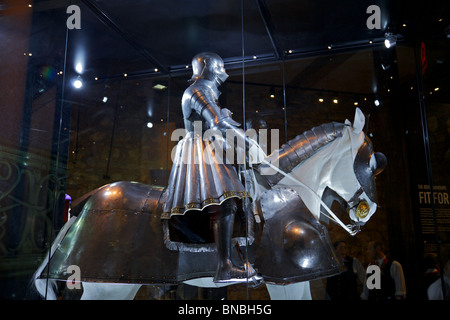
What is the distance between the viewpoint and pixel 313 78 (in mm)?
3271

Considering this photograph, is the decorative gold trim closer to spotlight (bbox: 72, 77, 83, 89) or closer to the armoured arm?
the armoured arm

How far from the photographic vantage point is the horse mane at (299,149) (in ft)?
7.81

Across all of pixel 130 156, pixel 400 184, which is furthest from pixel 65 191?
pixel 400 184

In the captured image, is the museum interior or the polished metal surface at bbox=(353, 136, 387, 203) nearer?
the polished metal surface at bbox=(353, 136, 387, 203)

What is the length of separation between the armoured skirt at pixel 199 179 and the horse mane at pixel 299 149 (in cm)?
26

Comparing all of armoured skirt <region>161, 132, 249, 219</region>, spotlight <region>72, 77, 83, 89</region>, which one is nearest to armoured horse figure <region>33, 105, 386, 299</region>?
armoured skirt <region>161, 132, 249, 219</region>

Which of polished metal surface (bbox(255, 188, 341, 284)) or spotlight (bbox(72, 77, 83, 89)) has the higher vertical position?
spotlight (bbox(72, 77, 83, 89))

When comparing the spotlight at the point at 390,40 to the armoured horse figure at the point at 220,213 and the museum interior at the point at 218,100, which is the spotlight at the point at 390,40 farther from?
the armoured horse figure at the point at 220,213

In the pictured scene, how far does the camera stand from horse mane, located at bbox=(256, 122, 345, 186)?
238cm

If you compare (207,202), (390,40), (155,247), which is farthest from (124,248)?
(390,40)

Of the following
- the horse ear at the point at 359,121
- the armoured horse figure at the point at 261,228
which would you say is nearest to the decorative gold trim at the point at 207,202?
the armoured horse figure at the point at 261,228

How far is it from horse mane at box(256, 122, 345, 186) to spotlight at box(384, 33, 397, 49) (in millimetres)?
1090

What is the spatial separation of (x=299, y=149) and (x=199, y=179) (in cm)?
70
